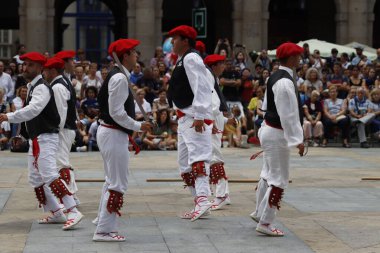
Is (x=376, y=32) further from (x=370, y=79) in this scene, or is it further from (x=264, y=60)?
(x=370, y=79)

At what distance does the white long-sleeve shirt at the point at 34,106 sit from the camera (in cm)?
1134

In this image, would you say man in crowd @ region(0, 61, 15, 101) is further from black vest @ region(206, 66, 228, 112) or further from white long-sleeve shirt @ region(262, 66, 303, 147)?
white long-sleeve shirt @ region(262, 66, 303, 147)

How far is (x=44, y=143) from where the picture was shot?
11664 mm

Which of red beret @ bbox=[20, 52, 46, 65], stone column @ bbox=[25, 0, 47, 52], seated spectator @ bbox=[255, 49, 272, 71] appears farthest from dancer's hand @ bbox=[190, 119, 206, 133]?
stone column @ bbox=[25, 0, 47, 52]

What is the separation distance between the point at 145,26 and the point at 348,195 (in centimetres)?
2286

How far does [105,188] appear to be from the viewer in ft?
34.8

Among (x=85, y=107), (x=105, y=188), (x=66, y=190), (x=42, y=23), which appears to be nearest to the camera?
(x=105, y=188)

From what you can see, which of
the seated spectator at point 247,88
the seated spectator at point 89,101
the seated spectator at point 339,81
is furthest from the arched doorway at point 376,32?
the seated spectator at point 89,101

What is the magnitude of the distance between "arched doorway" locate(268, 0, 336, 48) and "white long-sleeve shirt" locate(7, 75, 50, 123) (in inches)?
1314

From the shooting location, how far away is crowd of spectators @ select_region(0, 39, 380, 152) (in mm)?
23969

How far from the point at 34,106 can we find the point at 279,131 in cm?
269

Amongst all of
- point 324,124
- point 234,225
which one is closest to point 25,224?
point 234,225

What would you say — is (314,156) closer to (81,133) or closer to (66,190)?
(81,133)

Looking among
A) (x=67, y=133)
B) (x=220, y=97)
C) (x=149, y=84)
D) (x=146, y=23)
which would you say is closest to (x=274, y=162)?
(x=220, y=97)
